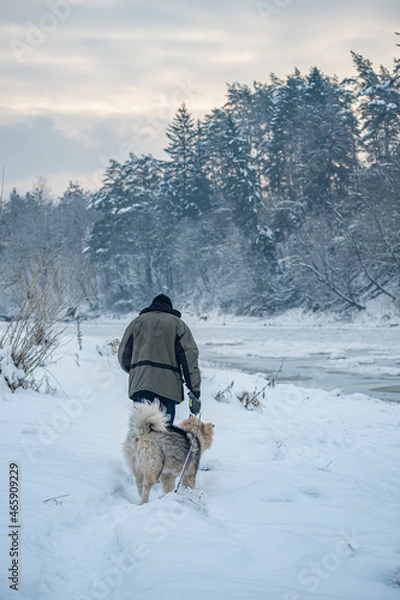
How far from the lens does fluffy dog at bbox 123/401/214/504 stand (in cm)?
435

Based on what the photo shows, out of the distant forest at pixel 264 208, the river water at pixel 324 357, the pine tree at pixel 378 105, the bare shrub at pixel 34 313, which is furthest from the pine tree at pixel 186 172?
the bare shrub at pixel 34 313

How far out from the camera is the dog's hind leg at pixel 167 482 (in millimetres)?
4688

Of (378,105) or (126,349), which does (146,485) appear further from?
(378,105)

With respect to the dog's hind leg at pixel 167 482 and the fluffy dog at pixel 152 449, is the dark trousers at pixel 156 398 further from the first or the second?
the dog's hind leg at pixel 167 482

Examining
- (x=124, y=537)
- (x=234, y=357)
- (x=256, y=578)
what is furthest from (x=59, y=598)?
(x=234, y=357)

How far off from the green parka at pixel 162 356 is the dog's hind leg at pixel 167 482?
730 mm

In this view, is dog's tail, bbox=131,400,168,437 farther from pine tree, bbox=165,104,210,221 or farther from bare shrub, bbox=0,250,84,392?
pine tree, bbox=165,104,210,221

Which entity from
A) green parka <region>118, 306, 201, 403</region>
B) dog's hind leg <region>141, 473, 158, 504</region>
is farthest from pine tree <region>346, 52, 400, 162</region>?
dog's hind leg <region>141, 473, 158, 504</region>

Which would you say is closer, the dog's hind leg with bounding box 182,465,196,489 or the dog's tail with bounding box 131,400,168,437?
the dog's tail with bounding box 131,400,168,437

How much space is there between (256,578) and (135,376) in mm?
2359

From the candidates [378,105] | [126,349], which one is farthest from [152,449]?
[378,105]

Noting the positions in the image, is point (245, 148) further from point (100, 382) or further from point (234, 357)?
point (100, 382)

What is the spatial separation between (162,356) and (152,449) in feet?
3.02

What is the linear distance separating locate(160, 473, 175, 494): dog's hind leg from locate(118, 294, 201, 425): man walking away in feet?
2.17
